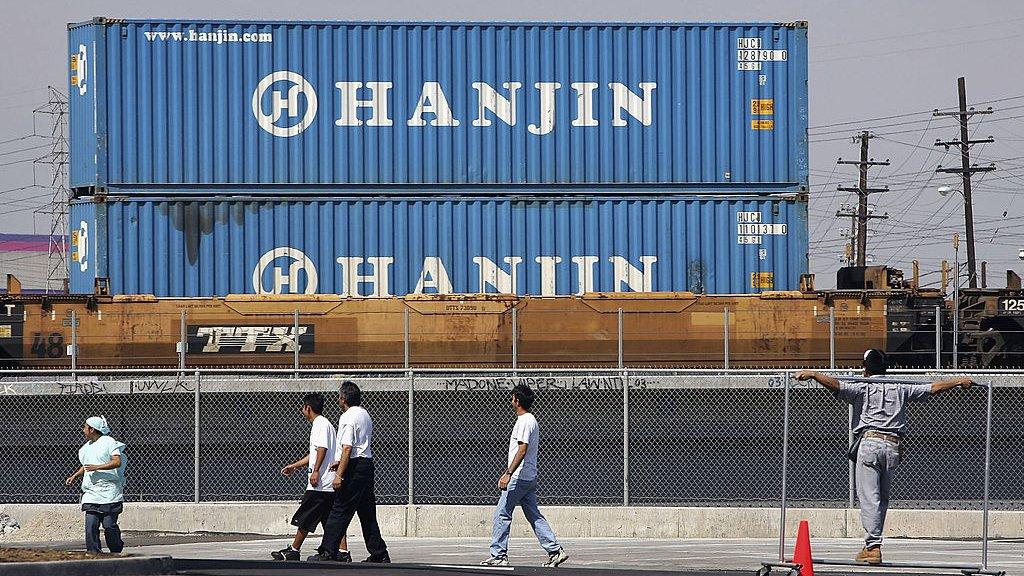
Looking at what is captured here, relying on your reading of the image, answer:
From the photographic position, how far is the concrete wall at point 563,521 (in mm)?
12945

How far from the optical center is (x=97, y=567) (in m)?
8.65

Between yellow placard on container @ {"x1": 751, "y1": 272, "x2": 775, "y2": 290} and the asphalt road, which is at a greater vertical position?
yellow placard on container @ {"x1": 751, "y1": 272, "x2": 775, "y2": 290}

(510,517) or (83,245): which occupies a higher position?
(83,245)

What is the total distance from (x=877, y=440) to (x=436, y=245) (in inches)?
590

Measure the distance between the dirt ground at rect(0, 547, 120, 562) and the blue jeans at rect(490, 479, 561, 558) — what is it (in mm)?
2784

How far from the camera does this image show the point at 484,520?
13391mm

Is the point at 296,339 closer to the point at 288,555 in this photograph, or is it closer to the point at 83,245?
the point at 83,245

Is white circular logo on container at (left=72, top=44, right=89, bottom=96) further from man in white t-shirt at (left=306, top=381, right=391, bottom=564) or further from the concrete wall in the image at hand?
man in white t-shirt at (left=306, top=381, right=391, bottom=564)

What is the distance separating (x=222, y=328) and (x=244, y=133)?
12.7ft

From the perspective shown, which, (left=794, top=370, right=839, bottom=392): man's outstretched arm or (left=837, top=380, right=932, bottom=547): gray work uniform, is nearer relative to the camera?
(left=794, top=370, right=839, bottom=392): man's outstretched arm

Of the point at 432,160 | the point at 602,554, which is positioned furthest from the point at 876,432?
the point at 432,160

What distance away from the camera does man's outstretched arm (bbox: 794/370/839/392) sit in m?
9.47

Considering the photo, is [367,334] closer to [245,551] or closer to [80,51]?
[80,51]

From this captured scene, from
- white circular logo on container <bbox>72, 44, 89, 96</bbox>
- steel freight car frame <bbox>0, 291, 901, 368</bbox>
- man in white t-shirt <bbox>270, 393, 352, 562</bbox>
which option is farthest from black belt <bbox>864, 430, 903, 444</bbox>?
white circular logo on container <bbox>72, 44, 89, 96</bbox>
